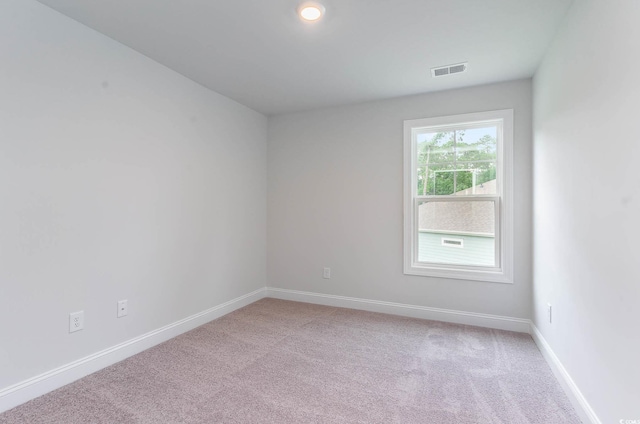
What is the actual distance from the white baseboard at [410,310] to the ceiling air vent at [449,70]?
2404 mm

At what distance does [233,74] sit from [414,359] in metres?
2.97

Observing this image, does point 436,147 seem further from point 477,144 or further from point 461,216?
point 461,216

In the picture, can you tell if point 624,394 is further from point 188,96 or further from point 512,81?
point 188,96

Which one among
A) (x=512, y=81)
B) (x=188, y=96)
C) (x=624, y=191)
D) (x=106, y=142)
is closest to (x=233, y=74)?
(x=188, y=96)

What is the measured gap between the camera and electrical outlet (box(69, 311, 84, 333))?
2128mm

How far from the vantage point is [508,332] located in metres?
3.04

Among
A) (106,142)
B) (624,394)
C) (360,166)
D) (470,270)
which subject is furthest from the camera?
(360,166)

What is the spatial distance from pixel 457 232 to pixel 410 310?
1.01m

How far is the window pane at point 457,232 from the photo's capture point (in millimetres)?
3299

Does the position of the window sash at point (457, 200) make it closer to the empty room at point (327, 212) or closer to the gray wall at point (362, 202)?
the empty room at point (327, 212)

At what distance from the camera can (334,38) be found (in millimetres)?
2344

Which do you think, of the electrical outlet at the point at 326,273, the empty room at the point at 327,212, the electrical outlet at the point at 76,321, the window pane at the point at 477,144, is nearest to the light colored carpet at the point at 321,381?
the empty room at the point at 327,212

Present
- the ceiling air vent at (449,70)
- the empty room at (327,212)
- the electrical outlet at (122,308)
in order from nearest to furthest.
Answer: the empty room at (327,212), the electrical outlet at (122,308), the ceiling air vent at (449,70)

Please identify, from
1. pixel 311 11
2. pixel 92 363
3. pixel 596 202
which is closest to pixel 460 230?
pixel 596 202
